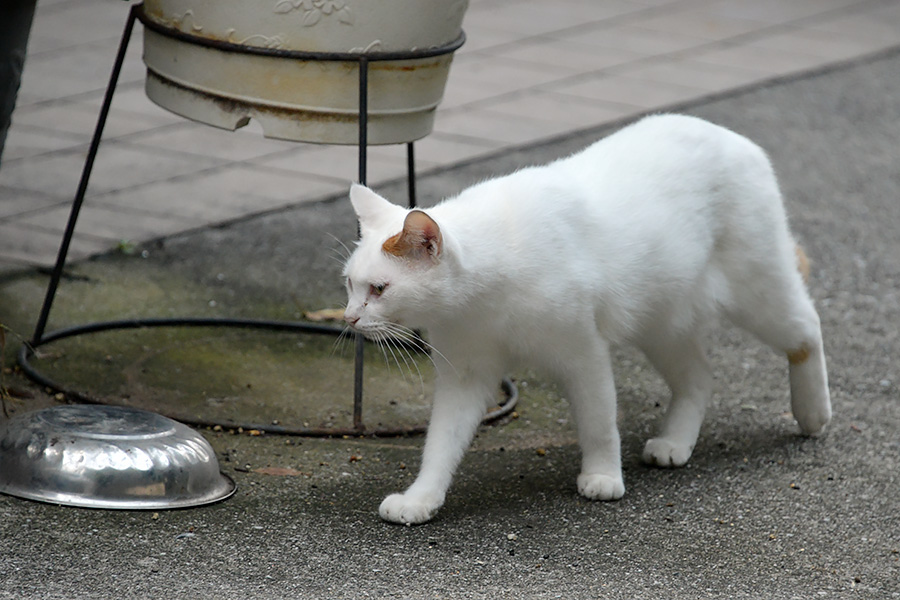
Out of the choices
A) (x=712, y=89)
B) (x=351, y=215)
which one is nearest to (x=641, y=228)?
(x=351, y=215)

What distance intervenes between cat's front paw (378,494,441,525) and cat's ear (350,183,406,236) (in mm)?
687

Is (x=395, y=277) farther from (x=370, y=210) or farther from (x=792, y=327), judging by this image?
(x=792, y=327)

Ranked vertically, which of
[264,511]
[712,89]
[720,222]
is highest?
[720,222]

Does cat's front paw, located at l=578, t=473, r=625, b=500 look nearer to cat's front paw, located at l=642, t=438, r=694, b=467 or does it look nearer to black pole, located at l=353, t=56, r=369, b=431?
cat's front paw, located at l=642, t=438, r=694, b=467

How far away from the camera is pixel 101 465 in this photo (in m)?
3.14

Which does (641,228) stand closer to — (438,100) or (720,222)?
(720,222)

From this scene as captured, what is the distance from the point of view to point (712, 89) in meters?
7.92

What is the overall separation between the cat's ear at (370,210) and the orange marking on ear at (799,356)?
1.34 meters

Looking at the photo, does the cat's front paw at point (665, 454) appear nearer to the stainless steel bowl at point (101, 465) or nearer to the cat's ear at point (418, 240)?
the cat's ear at point (418, 240)

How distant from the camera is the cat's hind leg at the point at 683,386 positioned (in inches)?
147

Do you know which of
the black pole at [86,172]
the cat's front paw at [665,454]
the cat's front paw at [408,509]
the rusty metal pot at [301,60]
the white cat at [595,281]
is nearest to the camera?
the white cat at [595,281]

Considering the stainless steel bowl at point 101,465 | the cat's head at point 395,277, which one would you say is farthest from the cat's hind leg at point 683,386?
the stainless steel bowl at point 101,465

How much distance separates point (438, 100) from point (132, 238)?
6.43 feet

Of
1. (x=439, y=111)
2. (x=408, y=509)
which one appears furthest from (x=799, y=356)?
(x=439, y=111)
